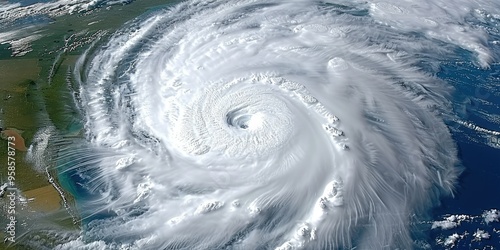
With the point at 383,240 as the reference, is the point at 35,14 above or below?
above

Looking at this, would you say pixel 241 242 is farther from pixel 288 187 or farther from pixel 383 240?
pixel 383 240

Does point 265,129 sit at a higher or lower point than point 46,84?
lower

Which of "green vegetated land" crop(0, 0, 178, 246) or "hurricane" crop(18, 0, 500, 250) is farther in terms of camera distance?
"green vegetated land" crop(0, 0, 178, 246)

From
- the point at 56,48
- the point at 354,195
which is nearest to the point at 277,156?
the point at 354,195

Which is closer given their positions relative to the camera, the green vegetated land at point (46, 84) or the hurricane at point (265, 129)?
the hurricane at point (265, 129)
